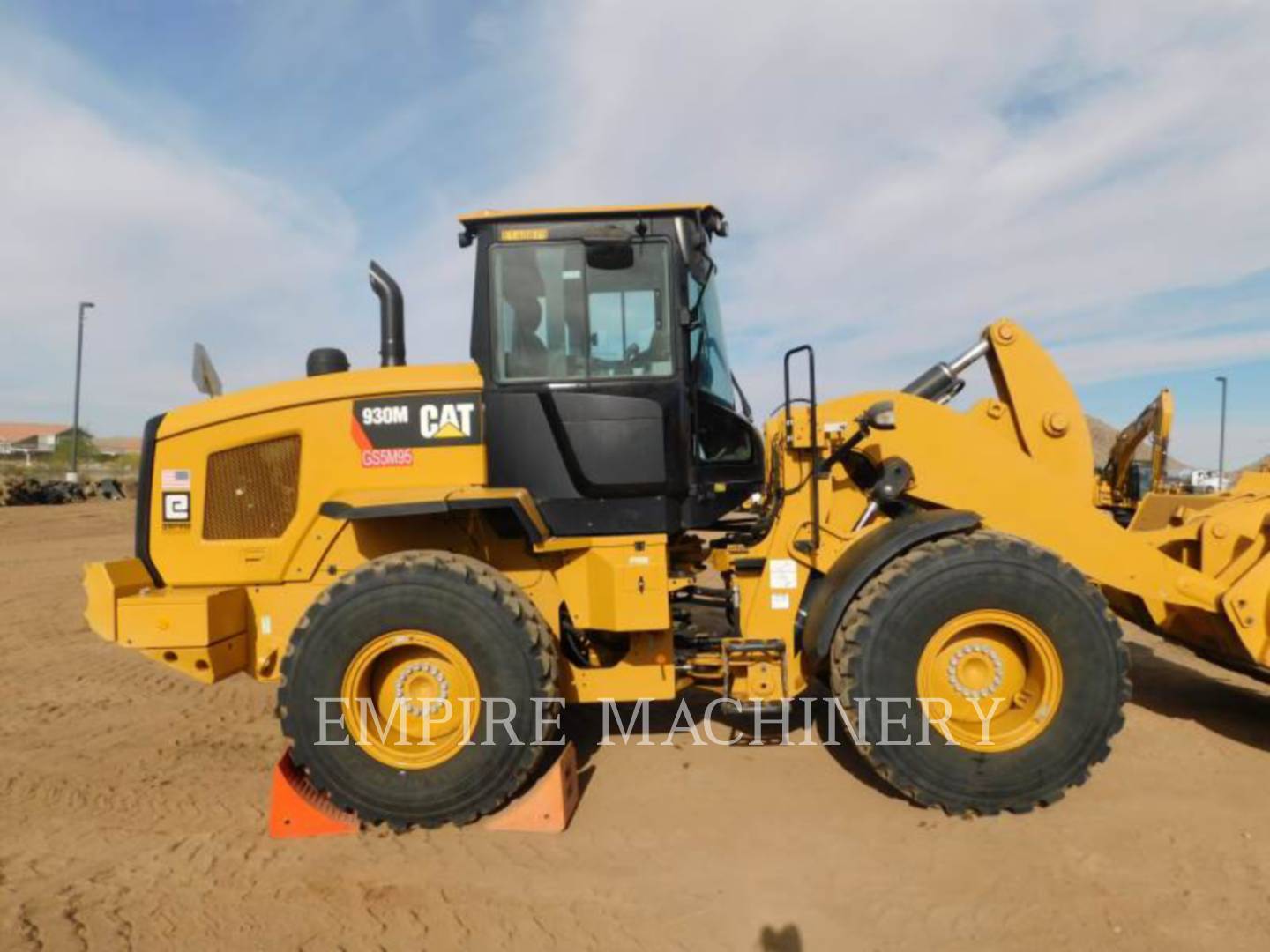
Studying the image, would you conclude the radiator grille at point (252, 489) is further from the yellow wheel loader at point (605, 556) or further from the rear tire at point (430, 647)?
the rear tire at point (430, 647)

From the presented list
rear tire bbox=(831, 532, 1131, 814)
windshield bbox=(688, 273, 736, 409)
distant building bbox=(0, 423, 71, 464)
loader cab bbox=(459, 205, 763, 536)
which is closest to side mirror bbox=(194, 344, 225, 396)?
loader cab bbox=(459, 205, 763, 536)

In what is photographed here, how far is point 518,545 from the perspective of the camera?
4.43 m

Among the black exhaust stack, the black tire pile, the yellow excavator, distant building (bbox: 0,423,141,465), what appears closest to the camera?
the black exhaust stack

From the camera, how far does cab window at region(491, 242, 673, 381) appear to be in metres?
4.33

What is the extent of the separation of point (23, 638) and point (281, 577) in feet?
18.4

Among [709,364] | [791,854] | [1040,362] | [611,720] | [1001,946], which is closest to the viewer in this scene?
[1001,946]

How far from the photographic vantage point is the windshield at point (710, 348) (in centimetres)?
445

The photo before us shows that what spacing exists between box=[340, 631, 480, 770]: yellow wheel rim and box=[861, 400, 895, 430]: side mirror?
240cm

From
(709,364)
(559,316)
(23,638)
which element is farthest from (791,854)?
(23,638)

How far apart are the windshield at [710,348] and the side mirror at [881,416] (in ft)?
2.71

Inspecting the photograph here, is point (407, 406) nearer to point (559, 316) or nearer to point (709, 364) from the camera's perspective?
point (559, 316)

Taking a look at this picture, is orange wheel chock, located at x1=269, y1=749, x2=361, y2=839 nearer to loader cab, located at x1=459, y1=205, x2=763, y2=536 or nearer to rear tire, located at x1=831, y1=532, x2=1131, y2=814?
loader cab, located at x1=459, y1=205, x2=763, y2=536

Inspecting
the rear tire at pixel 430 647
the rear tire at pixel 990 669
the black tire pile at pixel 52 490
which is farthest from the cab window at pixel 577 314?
the black tire pile at pixel 52 490

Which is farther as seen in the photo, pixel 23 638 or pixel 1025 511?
pixel 23 638
